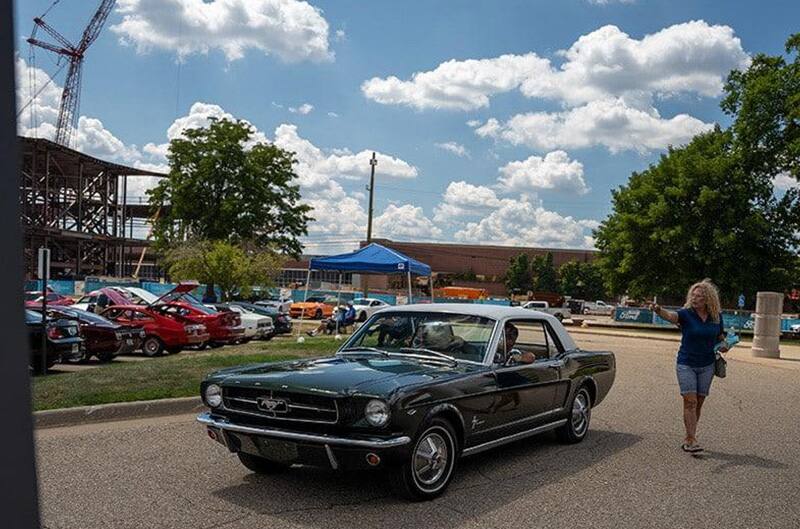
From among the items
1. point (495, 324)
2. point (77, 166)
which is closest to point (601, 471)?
point (495, 324)

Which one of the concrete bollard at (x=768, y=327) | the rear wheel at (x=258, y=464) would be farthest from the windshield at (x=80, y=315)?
the concrete bollard at (x=768, y=327)

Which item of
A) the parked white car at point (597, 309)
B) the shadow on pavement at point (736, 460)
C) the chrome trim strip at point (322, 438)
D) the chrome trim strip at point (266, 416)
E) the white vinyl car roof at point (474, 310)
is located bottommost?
the parked white car at point (597, 309)

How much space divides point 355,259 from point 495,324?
14.9m

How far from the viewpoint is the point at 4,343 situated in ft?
3.80

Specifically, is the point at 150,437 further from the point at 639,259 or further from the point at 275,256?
the point at 639,259

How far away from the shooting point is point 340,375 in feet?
19.0

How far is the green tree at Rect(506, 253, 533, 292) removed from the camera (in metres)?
108

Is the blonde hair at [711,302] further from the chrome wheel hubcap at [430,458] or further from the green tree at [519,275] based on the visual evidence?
the green tree at [519,275]

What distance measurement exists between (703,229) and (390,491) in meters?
41.7

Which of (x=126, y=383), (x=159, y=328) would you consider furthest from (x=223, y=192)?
(x=126, y=383)

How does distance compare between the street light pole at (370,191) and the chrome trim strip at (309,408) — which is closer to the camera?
the chrome trim strip at (309,408)

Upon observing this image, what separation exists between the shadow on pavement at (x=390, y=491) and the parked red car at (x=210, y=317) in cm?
1452

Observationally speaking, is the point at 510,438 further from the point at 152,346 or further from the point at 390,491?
the point at 152,346

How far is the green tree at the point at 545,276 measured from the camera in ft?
351
